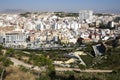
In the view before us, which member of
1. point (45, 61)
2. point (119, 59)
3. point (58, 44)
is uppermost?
point (45, 61)

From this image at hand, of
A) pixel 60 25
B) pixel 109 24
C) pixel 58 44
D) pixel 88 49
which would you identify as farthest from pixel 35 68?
pixel 109 24

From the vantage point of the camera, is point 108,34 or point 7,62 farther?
point 108,34

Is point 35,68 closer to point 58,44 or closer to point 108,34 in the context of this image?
point 58,44

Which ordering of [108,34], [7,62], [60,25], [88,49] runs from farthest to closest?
[60,25] → [108,34] → [88,49] → [7,62]

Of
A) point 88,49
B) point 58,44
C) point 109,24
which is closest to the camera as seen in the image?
A: point 88,49

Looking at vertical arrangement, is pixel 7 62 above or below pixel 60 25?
above

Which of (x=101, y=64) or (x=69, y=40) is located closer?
(x=101, y=64)

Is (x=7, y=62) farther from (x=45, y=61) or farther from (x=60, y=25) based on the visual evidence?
(x=60, y=25)

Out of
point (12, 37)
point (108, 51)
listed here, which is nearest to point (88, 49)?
point (108, 51)

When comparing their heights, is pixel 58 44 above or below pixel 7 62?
below
